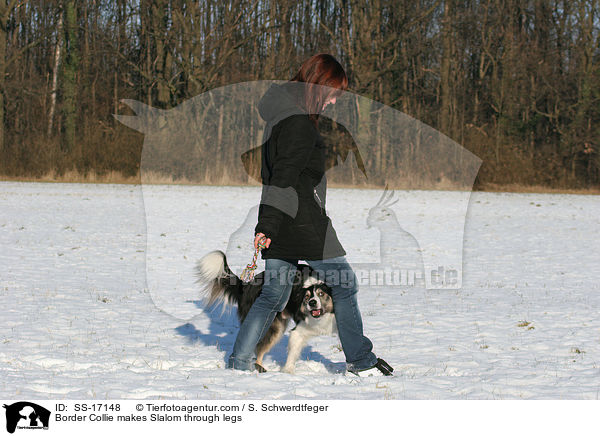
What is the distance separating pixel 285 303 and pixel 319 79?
1418 mm

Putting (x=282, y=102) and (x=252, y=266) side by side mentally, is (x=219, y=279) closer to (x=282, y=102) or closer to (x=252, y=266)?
(x=252, y=266)

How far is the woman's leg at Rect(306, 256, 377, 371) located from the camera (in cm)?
418

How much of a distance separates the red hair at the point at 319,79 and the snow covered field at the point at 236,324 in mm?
1794

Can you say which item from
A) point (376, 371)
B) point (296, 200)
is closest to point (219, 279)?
point (296, 200)

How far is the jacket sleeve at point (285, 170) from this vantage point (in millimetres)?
3809

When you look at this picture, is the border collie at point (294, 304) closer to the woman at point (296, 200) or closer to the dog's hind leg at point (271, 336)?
the dog's hind leg at point (271, 336)

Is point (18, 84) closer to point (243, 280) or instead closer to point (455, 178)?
point (455, 178)

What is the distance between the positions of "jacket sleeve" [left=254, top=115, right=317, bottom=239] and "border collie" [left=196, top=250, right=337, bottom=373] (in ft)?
2.41

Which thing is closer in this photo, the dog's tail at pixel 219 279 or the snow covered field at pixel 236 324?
the snow covered field at pixel 236 324
